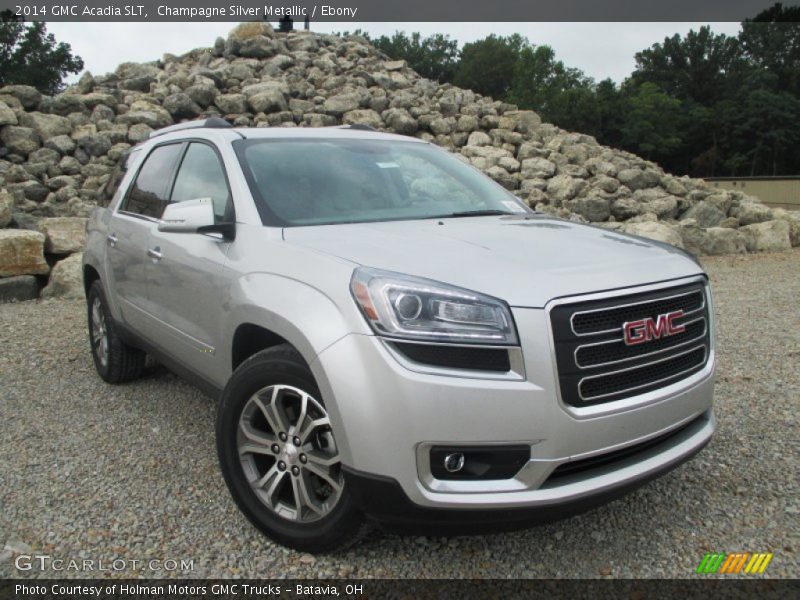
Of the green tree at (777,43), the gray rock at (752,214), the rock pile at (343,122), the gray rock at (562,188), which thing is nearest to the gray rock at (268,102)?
the rock pile at (343,122)

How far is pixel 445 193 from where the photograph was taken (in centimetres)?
397

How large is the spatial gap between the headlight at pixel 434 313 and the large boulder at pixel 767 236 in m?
12.6

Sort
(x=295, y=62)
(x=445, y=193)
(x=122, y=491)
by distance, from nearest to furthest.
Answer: (x=122, y=491)
(x=445, y=193)
(x=295, y=62)

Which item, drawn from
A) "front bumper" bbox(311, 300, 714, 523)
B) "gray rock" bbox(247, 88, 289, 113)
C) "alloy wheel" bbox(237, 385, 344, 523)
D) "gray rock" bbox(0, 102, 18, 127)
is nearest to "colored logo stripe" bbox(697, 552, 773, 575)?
"front bumper" bbox(311, 300, 714, 523)

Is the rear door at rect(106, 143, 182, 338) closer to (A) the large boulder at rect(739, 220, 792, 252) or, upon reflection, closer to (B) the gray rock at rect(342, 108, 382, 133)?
(B) the gray rock at rect(342, 108, 382, 133)

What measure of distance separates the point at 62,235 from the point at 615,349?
9.03m

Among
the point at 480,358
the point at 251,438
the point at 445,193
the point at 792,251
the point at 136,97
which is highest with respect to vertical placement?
the point at 136,97

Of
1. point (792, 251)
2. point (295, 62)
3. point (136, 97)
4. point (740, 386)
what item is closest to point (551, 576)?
point (740, 386)

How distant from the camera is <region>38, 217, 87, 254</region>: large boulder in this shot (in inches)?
374

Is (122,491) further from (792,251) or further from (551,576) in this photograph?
(792,251)

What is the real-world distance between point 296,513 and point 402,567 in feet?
1.56

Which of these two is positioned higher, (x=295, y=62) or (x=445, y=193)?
(x=295, y=62)

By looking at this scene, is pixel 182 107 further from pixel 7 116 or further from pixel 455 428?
pixel 455 428

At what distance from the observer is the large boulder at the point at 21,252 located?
8758mm
